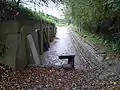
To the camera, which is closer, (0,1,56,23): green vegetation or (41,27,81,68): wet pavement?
(0,1,56,23): green vegetation

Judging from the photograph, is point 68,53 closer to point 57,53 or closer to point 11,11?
point 57,53

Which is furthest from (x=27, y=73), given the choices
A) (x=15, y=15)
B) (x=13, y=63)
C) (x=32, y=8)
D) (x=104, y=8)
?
(x=104, y=8)

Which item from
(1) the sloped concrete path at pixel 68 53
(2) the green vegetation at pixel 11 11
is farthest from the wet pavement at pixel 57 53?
(2) the green vegetation at pixel 11 11

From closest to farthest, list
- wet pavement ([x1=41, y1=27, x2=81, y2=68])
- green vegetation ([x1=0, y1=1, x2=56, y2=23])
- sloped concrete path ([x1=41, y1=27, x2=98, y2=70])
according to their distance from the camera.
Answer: green vegetation ([x1=0, y1=1, x2=56, y2=23])
sloped concrete path ([x1=41, y1=27, x2=98, y2=70])
wet pavement ([x1=41, y1=27, x2=81, y2=68])

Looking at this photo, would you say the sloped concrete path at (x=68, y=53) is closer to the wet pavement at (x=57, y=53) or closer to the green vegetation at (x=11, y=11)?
the wet pavement at (x=57, y=53)

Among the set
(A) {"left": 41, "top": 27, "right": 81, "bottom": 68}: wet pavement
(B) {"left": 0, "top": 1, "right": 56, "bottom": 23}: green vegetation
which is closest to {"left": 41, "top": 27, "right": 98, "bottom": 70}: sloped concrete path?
(A) {"left": 41, "top": 27, "right": 81, "bottom": 68}: wet pavement

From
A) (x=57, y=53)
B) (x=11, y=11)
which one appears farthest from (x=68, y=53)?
(x=11, y=11)

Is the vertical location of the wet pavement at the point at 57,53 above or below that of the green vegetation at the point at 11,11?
below

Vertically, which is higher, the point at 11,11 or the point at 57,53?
the point at 11,11

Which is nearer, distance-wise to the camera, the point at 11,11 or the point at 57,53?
the point at 11,11

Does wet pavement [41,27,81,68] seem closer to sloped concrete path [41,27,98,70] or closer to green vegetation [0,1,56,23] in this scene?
sloped concrete path [41,27,98,70]

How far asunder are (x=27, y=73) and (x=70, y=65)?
7.61 feet

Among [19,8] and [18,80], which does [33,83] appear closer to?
[18,80]

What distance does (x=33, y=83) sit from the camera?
704 centimetres
